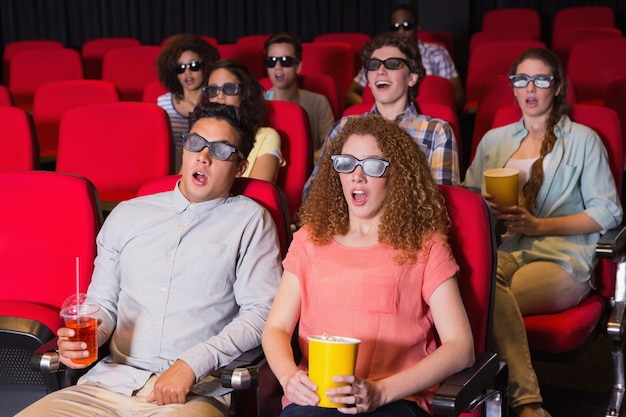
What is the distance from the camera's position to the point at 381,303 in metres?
2.06

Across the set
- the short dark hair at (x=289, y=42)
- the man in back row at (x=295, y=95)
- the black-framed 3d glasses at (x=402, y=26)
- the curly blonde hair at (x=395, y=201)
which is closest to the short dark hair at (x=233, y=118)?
the curly blonde hair at (x=395, y=201)

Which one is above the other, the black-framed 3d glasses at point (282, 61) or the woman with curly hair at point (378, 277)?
the black-framed 3d glasses at point (282, 61)

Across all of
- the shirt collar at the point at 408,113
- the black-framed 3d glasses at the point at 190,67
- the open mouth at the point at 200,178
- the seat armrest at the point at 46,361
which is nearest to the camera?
the seat armrest at the point at 46,361

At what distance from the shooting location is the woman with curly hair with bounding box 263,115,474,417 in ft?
6.61

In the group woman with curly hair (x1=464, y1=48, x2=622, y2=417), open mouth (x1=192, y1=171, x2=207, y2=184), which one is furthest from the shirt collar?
open mouth (x1=192, y1=171, x2=207, y2=184)

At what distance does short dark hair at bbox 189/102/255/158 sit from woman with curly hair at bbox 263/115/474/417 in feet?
1.07

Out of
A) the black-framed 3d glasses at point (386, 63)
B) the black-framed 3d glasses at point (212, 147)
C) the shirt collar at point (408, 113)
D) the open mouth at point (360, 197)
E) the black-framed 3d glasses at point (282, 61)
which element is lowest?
the open mouth at point (360, 197)

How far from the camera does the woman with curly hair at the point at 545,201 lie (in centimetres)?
A: 274

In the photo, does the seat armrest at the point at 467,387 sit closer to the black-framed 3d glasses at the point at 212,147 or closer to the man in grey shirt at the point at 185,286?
the man in grey shirt at the point at 185,286

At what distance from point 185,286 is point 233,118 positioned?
1.54 feet

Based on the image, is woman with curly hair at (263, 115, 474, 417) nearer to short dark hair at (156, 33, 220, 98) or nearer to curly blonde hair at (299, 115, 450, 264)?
curly blonde hair at (299, 115, 450, 264)

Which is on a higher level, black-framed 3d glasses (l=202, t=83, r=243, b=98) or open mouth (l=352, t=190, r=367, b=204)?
black-framed 3d glasses (l=202, t=83, r=243, b=98)

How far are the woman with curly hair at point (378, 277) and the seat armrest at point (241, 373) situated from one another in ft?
0.14

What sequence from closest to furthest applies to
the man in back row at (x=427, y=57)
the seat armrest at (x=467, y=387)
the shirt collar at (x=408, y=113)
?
1. the seat armrest at (x=467, y=387)
2. the shirt collar at (x=408, y=113)
3. the man in back row at (x=427, y=57)
